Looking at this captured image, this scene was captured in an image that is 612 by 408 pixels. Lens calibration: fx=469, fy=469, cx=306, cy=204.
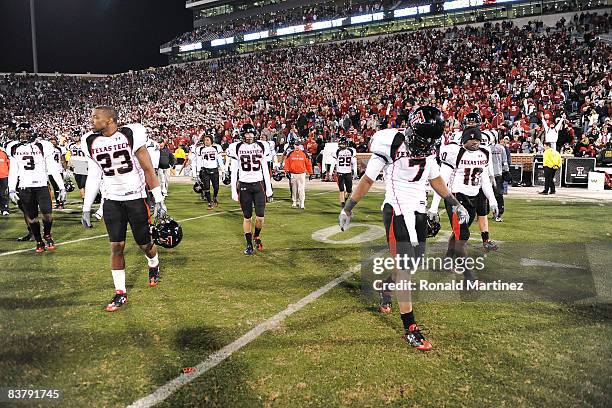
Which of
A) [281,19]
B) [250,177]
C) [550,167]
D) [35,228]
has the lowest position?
[35,228]

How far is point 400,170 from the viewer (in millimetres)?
4250

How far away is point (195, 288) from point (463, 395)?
3.54 metres

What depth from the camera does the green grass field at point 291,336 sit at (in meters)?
3.41

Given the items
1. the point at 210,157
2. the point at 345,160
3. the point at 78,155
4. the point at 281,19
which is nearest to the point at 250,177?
the point at 345,160

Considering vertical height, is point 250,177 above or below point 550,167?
above

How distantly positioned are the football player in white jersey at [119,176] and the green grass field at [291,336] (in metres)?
0.78

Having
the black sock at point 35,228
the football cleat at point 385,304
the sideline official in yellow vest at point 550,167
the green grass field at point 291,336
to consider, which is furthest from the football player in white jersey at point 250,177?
the sideline official in yellow vest at point 550,167

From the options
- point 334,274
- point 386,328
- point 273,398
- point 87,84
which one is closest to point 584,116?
point 334,274

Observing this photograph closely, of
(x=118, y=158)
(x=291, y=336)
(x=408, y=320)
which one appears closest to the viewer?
(x=408, y=320)

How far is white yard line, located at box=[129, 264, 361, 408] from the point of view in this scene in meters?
3.31

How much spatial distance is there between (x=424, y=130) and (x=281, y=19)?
46.2 meters

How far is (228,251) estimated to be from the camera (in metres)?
7.88

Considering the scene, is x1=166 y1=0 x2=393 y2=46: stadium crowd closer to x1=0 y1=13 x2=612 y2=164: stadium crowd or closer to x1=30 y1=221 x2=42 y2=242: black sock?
x1=0 y1=13 x2=612 y2=164: stadium crowd

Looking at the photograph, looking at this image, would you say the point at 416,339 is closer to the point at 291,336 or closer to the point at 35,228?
the point at 291,336
